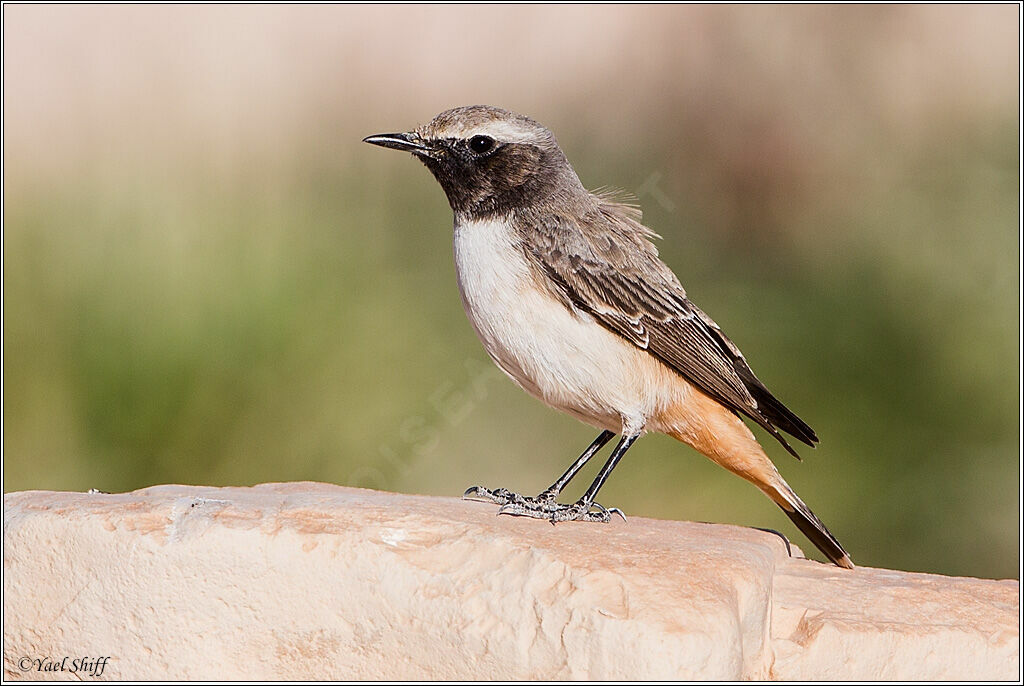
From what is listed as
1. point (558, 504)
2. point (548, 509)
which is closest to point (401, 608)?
point (548, 509)

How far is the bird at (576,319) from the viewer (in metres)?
4.44

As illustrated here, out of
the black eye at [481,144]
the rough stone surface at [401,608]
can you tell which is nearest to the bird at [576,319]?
the black eye at [481,144]

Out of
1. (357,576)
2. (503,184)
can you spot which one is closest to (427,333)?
(503,184)

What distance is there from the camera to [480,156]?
4.63 meters

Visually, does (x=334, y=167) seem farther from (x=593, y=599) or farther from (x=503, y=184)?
(x=593, y=599)

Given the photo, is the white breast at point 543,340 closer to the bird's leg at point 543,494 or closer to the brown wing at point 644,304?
the brown wing at point 644,304

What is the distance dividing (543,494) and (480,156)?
143cm

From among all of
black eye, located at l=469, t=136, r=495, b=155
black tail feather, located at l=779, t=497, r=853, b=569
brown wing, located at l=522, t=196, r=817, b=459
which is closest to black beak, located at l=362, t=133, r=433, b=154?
black eye, located at l=469, t=136, r=495, b=155

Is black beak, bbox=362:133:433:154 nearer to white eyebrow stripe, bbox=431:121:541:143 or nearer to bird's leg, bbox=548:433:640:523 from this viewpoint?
white eyebrow stripe, bbox=431:121:541:143

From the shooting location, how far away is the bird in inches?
175

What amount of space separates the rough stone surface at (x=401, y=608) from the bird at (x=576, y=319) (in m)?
0.82

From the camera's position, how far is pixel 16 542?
369 cm

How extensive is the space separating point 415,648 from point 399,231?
11.3 feet

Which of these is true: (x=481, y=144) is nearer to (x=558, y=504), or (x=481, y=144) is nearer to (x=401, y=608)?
(x=558, y=504)
